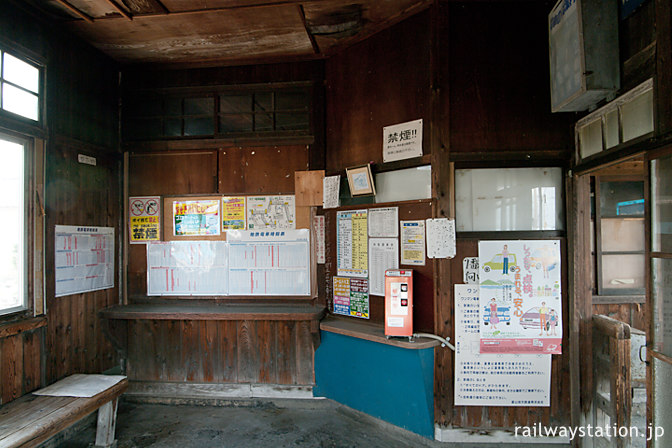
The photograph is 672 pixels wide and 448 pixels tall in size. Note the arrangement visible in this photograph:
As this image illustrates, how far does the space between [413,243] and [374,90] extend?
1645 mm

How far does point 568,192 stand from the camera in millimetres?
3297

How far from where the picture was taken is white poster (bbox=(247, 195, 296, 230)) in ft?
14.1

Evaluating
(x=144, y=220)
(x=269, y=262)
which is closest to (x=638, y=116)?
(x=269, y=262)

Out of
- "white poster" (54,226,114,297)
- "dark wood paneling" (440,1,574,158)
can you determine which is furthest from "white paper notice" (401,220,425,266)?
"white poster" (54,226,114,297)

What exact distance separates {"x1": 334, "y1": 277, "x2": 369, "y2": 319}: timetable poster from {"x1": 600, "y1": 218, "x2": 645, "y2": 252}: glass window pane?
257 cm

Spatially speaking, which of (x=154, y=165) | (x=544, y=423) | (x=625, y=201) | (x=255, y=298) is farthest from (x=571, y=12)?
(x=154, y=165)

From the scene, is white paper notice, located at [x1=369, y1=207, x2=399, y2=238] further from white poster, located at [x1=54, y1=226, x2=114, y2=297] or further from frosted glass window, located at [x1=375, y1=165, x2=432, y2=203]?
white poster, located at [x1=54, y1=226, x2=114, y2=297]

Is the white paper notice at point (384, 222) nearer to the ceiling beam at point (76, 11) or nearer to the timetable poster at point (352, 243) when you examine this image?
the timetable poster at point (352, 243)

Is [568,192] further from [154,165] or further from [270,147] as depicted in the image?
[154,165]

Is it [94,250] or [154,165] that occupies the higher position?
[154,165]

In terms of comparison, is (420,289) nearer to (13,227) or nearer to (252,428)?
(252,428)

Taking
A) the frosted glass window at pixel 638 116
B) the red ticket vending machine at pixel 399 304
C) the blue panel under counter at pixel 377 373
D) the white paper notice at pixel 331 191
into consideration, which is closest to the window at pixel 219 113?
the white paper notice at pixel 331 191

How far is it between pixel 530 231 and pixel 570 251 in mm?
394

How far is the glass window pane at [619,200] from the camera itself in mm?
3844
